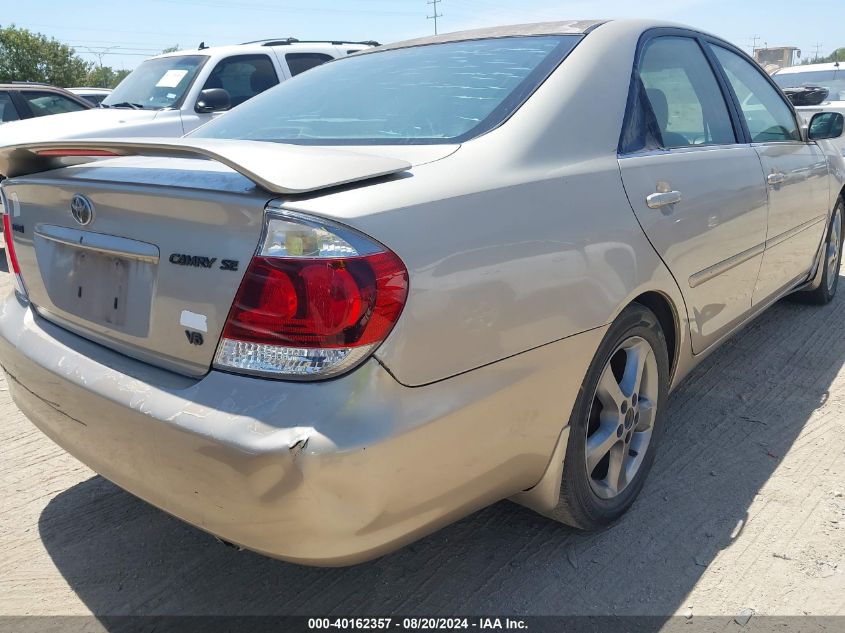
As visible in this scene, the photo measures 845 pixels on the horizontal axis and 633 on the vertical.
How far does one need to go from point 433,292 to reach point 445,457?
15.5 inches

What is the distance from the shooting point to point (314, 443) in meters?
1.53

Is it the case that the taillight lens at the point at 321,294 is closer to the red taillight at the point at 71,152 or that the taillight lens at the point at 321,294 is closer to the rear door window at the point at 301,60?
the red taillight at the point at 71,152

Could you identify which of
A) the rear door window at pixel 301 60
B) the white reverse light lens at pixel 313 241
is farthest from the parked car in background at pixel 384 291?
the rear door window at pixel 301 60

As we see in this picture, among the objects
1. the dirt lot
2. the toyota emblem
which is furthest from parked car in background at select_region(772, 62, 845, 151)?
the toyota emblem

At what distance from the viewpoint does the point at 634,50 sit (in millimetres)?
2586

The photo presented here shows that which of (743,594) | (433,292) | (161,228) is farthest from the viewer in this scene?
(743,594)

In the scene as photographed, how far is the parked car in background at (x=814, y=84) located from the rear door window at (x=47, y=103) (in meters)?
9.14

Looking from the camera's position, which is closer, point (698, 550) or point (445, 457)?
point (445, 457)

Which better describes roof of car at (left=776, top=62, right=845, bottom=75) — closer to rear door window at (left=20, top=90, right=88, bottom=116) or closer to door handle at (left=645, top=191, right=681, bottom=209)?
door handle at (left=645, top=191, right=681, bottom=209)

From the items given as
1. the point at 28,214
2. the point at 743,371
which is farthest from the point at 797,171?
the point at 28,214

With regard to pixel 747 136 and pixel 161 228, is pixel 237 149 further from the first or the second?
pixel 747 136

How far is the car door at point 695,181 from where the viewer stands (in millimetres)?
2416

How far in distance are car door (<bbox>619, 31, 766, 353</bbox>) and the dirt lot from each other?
23.2 inches

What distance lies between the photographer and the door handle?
235 cm
